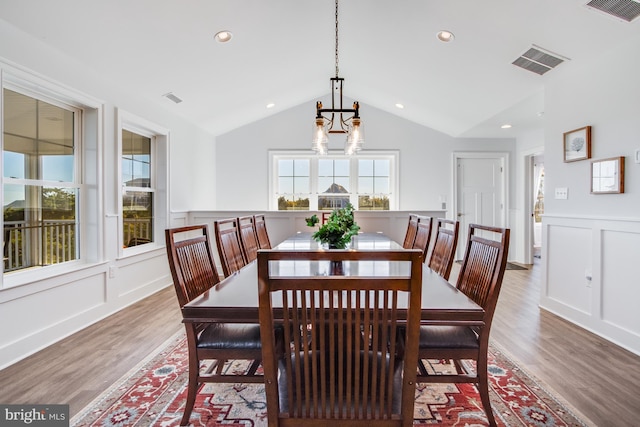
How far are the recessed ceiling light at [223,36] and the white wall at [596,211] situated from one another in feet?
Answer: 10.1

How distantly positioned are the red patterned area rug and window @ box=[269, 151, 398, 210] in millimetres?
4192

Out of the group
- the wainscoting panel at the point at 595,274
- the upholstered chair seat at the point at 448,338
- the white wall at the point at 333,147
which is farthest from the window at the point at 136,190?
the wainscoting panel at the point at 595,274

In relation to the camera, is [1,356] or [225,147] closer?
[1,356]

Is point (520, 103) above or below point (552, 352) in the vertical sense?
above

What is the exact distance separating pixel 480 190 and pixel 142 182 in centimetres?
535

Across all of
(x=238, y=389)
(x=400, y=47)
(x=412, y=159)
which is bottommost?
(x=238, y=389)

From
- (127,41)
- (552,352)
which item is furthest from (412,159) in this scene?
(127,41)

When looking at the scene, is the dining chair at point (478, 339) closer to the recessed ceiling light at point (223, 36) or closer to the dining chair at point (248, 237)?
the dining chair at point (248, 237)

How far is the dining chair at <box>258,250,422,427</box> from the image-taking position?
890mm

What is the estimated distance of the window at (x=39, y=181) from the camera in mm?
2348

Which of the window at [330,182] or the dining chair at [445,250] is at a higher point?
the window at [330,182]

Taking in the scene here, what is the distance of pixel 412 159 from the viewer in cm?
596

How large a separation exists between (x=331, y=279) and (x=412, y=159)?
17.9 ft

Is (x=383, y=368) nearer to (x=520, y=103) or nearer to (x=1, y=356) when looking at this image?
(x=1, y=356)
